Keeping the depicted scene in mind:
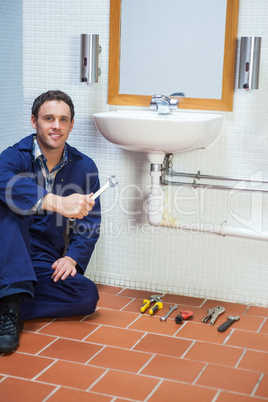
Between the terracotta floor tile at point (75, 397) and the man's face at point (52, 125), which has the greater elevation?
the man's face at point (52, 125)

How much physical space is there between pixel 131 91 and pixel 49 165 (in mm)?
571

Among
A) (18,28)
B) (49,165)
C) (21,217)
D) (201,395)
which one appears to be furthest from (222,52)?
(18,28)

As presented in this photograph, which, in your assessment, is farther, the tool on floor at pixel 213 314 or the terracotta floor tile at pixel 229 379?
the tool on floor at pixel 213 314

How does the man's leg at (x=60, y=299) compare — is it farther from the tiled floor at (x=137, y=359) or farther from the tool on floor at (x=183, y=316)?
the tool on floor at (x=183, y=316)

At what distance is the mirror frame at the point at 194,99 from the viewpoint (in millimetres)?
2789

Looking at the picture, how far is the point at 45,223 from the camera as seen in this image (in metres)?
2.78

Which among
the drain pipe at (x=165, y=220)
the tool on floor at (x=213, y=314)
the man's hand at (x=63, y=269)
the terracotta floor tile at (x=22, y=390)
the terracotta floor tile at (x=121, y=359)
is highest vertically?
the drain pipe at (x=165, y=220)

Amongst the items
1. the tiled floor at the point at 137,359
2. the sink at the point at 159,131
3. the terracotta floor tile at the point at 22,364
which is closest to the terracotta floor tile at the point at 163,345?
the tiled floor at the point at 137,359

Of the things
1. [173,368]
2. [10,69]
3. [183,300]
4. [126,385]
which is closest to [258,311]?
[183,300]

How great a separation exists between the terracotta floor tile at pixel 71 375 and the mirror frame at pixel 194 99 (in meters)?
1.34

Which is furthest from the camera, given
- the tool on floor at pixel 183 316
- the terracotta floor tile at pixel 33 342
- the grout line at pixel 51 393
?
the tool on floor at pixel 183 316

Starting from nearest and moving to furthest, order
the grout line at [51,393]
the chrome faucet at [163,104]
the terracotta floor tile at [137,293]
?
the grout line at [51,393]
the chrome faucet at [163,104]
the terracotta floor tile at [137,293]

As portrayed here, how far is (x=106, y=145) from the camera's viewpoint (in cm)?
312

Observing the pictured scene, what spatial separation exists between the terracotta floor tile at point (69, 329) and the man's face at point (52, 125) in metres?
0.76
